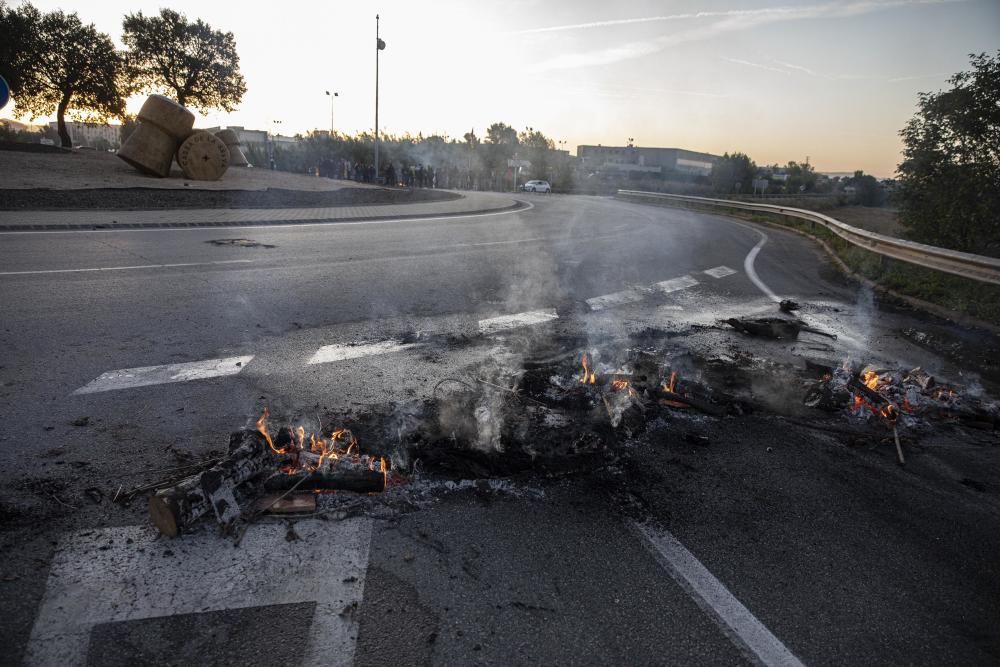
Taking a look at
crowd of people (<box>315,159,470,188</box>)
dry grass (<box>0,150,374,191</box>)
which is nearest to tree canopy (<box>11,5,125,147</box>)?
dry grass (<box>0,150,374,191</box>)

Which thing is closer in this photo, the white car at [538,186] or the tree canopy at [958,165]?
the tree canopy at [958,165]

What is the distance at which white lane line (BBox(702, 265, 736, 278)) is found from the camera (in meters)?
10.7

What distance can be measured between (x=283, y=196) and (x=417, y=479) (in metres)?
20.2

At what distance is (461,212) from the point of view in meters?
20.6

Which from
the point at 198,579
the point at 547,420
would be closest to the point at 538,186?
the point at 547,420

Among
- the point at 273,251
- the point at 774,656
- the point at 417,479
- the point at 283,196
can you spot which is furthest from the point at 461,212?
the point at 774,656

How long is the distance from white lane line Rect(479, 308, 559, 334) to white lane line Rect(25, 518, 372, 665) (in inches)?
146

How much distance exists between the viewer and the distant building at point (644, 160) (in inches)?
2403

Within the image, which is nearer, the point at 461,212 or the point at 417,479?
the point at 417,479

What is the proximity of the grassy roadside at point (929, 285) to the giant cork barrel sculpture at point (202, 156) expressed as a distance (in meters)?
23.2

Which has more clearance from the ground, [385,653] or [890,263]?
[890,263]

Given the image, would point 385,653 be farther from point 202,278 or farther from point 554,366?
point 202,278

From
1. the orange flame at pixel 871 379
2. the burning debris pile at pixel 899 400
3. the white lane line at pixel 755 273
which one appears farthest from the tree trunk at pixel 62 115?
the orange flame at pixel 871 379

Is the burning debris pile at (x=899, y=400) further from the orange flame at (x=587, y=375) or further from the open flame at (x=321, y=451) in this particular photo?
the open flame at (x=321, y=451)
